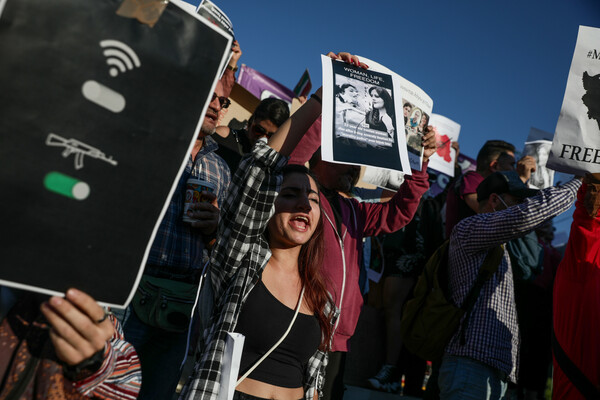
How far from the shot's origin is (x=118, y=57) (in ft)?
4.25

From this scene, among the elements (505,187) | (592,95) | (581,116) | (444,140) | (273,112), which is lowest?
(505,187)

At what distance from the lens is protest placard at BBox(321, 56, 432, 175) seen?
7.75 ft

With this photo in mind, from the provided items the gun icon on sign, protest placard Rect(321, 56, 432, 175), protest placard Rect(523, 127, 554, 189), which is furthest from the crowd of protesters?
protest placard Rect(523, 127, 554, 189)

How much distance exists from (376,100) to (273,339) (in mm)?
1289

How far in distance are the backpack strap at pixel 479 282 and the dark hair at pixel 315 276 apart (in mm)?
975

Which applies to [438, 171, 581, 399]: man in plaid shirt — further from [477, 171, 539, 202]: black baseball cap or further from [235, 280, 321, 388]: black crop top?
[235, 280, 321, 388]: black crop top

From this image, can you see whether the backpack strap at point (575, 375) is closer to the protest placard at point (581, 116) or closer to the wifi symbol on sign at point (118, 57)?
the protest placard at point (581, 116)

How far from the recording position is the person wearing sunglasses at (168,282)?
101 inches

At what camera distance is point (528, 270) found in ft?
12.5

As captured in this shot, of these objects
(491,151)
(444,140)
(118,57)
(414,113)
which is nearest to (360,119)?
(414,113)

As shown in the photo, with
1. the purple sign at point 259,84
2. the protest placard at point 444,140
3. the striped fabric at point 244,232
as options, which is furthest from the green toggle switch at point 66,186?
the purple sign at point 259,84

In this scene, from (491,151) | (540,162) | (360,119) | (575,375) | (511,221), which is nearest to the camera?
(360,119)

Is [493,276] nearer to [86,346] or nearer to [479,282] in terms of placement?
[479,282]

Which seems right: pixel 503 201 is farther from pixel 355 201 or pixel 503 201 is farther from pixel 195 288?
pixel 195 288
